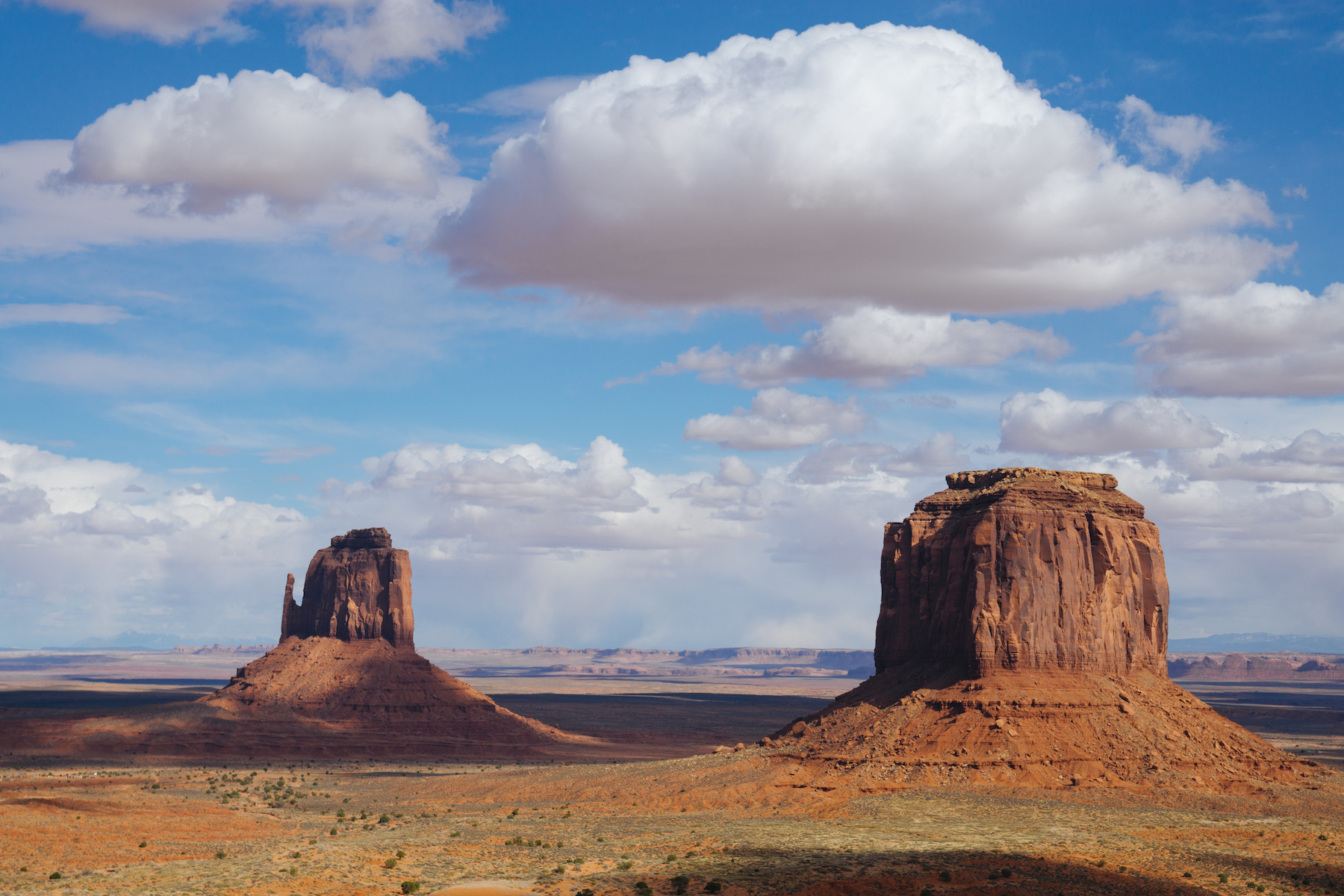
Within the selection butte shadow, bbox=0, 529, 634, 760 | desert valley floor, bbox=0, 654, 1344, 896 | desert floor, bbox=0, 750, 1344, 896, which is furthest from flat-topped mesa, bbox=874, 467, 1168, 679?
butte shadow, bbox=0, 529, 634, 760

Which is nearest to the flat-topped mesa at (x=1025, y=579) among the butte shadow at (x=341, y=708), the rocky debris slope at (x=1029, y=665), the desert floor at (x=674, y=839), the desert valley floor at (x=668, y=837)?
the rocky debris slope at (x=1029, y=665)

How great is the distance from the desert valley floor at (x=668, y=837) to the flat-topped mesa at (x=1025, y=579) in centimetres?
1012

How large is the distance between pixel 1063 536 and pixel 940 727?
13.3m

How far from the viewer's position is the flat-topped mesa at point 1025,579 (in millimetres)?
76625

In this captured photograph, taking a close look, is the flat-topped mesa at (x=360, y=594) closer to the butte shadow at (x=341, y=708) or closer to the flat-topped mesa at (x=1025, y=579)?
the butte shadow at (x=341, y=708)

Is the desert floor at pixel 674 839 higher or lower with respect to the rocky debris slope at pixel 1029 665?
lower

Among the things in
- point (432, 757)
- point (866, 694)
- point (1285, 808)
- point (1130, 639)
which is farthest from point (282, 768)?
point (1285, 808)

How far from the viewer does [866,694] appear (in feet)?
270

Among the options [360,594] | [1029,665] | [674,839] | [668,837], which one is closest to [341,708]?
[360,594]

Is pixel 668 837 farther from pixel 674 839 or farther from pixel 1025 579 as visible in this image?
pixel 1025 579

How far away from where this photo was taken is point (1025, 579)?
76.6 metres

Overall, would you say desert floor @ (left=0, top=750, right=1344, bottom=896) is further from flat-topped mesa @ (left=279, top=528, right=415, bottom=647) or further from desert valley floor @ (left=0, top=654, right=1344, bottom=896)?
flat-topped mesa @ (left=279, top=528, right=415, bottom=647)

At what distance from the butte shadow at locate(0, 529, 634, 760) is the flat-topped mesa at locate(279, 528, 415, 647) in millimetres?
114

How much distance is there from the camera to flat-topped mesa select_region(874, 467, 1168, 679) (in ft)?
251
